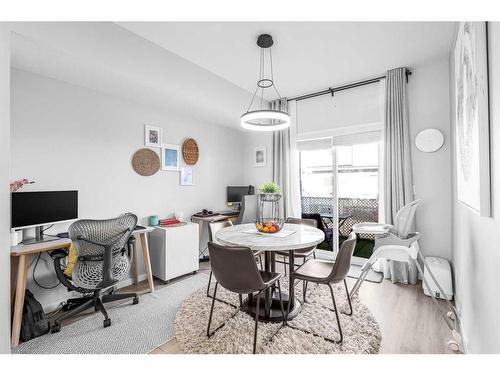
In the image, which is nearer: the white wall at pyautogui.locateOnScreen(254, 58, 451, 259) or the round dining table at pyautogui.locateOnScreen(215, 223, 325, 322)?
the round dining table at pyautogui.locateOnScreen(215, 223, 325, 322)

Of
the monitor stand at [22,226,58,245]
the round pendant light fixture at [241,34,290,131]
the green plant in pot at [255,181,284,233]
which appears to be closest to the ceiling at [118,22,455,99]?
the round pendant light fixture at [241,34,290,131]

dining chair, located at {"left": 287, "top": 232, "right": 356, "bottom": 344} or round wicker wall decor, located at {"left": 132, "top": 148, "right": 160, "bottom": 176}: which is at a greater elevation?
round wicker wall decor, located at {"left": 132, "top": 148, "right": 160, "bottom": 176}

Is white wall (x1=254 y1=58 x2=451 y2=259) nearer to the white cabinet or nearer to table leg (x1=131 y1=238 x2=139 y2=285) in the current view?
the white cabinet

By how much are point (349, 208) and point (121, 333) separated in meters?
3.55

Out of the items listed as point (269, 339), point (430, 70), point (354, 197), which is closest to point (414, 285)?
point (354, 197)

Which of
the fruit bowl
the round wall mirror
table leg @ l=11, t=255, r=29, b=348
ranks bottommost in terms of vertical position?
table leg @ l=11, t=255, r=29, b=348

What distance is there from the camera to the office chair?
197cm

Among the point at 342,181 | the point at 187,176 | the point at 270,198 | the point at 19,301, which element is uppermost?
the point at 187,176

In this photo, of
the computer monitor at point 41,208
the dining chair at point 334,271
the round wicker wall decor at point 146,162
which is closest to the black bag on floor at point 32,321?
the computer monitor at point 41,208

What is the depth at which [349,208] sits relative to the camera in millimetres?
4059

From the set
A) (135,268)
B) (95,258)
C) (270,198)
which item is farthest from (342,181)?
(95,258)

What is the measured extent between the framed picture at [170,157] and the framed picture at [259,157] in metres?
1.55

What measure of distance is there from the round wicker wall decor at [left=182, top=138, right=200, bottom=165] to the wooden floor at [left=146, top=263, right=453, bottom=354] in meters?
1.82

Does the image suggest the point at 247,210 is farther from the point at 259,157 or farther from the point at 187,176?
the point at 259,157
